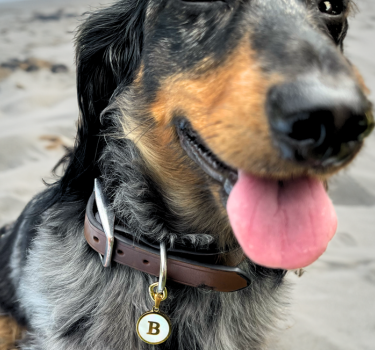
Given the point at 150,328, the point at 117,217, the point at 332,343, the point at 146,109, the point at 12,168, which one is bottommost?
the point at 12,168

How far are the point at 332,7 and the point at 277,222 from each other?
1.25 metres

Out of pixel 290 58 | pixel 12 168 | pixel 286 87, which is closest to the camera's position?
pixel 286 87

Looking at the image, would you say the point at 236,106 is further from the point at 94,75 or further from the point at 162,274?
the point at 94,75

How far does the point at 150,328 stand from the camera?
197 centimetres

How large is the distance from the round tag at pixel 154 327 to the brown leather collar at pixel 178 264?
7.1 inches

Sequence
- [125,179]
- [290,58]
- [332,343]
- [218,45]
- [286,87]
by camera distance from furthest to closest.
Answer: [332,343] → [125,179] → [218,45] → [290,58] → [286,87]

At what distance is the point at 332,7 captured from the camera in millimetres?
2219

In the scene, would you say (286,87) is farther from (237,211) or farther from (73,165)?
(73,165)

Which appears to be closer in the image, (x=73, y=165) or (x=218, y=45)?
(x=218, y=45)

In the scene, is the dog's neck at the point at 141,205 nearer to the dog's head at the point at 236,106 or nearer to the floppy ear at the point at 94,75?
the dog's head at the point at 236,106

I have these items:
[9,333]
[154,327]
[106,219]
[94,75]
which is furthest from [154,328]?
[9,333]

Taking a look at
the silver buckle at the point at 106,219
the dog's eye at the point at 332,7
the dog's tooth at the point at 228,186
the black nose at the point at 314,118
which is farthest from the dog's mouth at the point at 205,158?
the dog's eye at the point at 332,7

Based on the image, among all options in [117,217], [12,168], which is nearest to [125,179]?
[117,217]

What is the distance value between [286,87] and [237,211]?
50 centimetres
